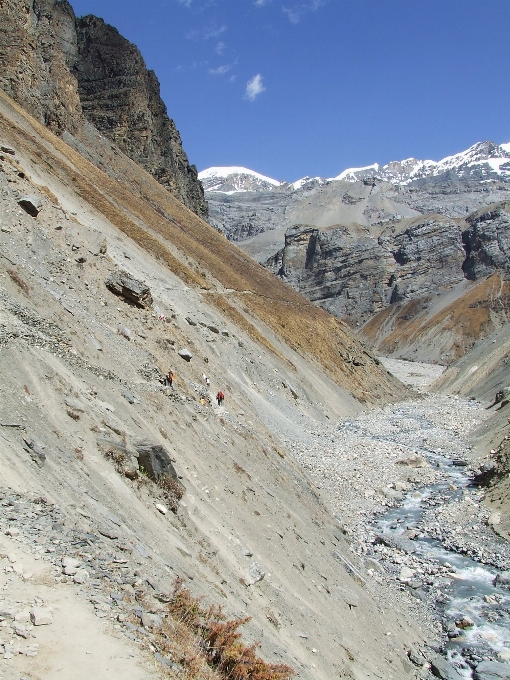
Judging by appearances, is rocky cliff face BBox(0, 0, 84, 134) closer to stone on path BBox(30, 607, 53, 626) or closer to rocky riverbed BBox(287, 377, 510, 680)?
rocky riverbed BBox(287, 377, 510, 680)

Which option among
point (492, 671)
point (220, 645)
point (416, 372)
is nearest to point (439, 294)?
point (416, 372)

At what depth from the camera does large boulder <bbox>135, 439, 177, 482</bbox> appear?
43.3 ft

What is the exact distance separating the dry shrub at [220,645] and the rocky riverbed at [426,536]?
6.96m

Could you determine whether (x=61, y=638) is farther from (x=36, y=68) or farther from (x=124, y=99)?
(x=124, y=99)

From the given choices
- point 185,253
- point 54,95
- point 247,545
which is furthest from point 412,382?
point 247,545

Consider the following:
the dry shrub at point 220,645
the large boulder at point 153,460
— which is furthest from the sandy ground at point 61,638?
the large boulder at point 153,460

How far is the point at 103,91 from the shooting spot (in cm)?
8200

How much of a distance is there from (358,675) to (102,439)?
7.68 m

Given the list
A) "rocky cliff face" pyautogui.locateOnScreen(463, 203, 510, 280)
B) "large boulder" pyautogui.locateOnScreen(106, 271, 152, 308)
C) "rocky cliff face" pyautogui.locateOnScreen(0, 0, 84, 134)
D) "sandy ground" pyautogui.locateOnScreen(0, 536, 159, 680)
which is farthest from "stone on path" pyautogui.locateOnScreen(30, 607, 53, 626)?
"rocky cliff face" pyautogui.locateOnScreen(463, 203, 510, 280)

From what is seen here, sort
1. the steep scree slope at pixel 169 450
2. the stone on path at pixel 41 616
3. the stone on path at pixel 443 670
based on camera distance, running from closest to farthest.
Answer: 1. the stone on path at pixel 41 616
2. the steep scree slope at pixel 169 450
3. the stone on path at pixel 443 670

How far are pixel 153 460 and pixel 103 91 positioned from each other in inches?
3244

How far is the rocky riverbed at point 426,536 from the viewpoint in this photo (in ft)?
48.9

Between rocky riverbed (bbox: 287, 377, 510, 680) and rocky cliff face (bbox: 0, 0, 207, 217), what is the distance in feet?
166

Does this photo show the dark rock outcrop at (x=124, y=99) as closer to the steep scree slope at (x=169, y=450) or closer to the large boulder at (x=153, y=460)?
the steep scree slope at (x=169, y=450)
